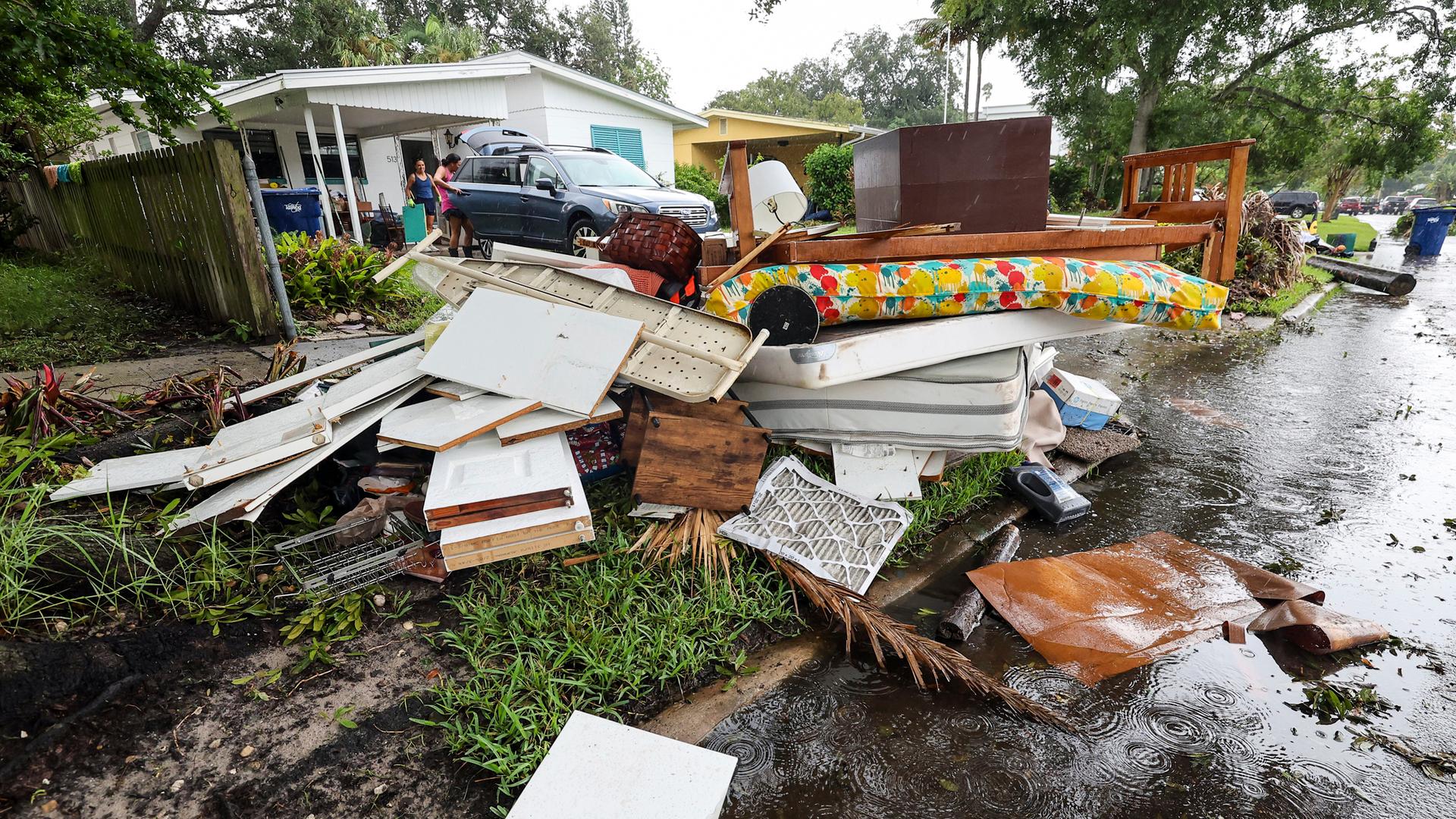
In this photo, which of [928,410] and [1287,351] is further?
[1287,351]

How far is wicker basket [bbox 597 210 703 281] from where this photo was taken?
4102 mm

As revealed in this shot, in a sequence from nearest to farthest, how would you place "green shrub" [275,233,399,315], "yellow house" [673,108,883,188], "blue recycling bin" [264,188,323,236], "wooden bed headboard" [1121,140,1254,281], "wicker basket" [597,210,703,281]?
"wooden bed headboard" [1121,140,1254,281] < "wicker basket" [597,210,703,281] < "green shrub" [275,233,399,315] < "blue recycling bin" [264,188,323,236] < "yellow house" [673,108,883,188]

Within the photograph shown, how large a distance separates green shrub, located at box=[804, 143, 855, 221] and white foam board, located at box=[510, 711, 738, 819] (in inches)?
783

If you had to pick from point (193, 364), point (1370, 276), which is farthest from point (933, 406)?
point (1370, 276)

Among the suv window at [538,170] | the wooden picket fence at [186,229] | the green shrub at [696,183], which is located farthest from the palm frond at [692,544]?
the green shrub at [696,183]

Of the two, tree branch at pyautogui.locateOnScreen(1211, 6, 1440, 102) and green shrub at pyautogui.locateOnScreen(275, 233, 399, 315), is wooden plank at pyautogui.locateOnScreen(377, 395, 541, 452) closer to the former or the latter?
green shrub at pyautogui.locateOnScreen(275, 233, 399, 315)

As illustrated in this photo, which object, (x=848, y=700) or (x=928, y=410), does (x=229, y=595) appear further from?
(x=928, y=410)

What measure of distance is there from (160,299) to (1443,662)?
9.09m

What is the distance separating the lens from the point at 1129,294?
3342 mm

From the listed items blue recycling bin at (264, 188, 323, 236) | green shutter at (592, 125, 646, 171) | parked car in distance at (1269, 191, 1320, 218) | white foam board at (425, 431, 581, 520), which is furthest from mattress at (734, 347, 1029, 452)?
parked car in distance at (1269, 191, 1320, 218)

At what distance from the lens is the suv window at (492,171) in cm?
953

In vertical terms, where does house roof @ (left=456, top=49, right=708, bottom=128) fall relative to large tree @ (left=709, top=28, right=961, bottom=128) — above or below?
below

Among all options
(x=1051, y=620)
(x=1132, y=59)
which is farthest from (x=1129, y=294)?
(x=1132, y=59)

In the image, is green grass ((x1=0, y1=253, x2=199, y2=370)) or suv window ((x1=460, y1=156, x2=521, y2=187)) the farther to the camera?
suv window ((x1=460, y1=156, x2=521, y2=187))
